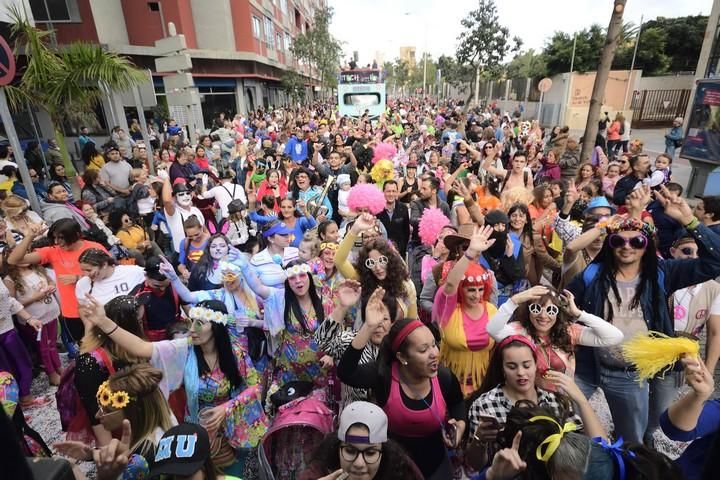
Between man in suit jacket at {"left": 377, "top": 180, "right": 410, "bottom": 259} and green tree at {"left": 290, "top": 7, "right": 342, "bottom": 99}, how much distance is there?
105ft

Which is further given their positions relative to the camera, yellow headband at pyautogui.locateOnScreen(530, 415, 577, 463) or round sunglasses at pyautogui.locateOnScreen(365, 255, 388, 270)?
round sunglasses at pyautogui.locateOnScreen(365, 255, 388, 270)

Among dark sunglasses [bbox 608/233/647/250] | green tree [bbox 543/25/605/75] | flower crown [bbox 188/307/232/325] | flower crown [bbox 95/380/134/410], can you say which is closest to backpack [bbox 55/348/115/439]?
flower crown [bbox 95/380/134/410]

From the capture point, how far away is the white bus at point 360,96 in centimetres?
2139

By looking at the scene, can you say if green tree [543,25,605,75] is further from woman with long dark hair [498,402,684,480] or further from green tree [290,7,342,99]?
woman with long dark hair [498,402,684,480]

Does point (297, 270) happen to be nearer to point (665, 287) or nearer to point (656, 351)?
point (656, 351)

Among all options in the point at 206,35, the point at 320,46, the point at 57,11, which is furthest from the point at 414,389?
the point at 320,46

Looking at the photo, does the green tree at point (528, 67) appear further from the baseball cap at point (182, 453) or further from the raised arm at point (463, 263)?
the baseball cap at point (182, 453)

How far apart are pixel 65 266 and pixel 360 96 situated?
1977 cm

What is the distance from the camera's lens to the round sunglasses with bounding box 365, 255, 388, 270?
3.29 metres

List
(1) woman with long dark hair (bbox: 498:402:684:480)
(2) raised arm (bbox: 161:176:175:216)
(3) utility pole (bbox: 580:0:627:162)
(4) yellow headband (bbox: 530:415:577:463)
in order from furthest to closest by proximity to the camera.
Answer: (3) utility pole (bbox: 580:0:627:162) → (2) raised arm (bbox: 161:176:175:216) → (4) yellow headband (bbox: 530:415:577:463) → (1) woman with long dark hair (bbox: 498:402:684:480)

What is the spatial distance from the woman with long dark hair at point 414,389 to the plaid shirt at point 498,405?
136mm

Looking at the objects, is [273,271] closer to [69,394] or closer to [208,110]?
[69,394]

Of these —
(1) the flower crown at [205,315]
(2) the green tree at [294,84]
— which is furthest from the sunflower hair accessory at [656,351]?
(2) the green tree at [294,84]

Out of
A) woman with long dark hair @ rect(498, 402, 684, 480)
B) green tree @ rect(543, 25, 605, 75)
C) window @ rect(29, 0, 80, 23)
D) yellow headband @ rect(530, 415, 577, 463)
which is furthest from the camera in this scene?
green tree @ rect(543, 25, 605, 75)
